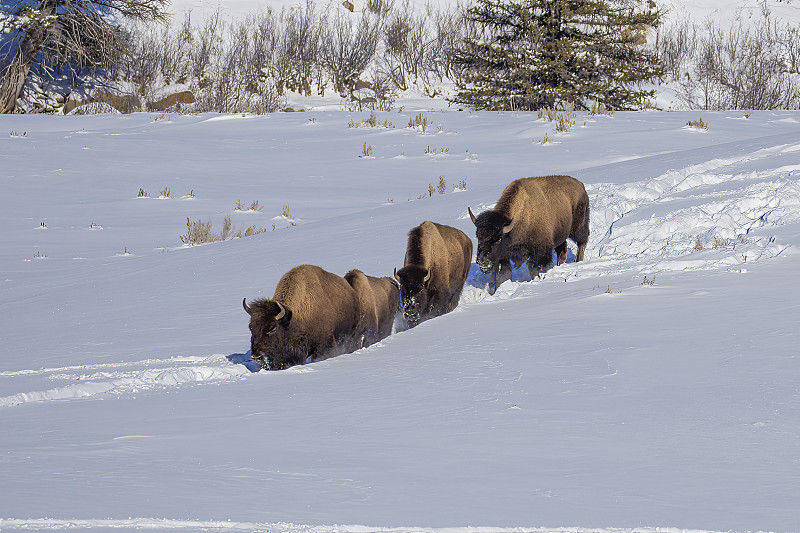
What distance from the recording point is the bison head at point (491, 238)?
26.9ft

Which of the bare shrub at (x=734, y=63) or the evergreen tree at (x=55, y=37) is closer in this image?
the evergreen tree at (x=55, y=37)

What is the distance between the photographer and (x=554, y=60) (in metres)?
26.0

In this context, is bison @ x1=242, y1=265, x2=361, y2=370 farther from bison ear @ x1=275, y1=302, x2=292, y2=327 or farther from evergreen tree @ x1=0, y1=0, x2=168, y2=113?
evergreen tree @ x1=0, y1=0, x2=168, y2=113

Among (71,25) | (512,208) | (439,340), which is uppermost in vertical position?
(71,25)

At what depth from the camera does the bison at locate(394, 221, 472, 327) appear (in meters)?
7.02

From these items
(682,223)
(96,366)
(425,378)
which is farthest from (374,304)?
(682,223)

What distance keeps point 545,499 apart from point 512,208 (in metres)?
5.88

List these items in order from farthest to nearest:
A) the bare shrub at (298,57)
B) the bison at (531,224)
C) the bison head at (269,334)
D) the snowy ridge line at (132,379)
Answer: the bare shrub at (298,57) → the bison at (531,224) → the bison head at (269,334) → the snowy ridge line at (132,379)

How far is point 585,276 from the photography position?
8250mm

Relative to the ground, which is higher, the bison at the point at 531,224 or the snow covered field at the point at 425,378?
the bison at the point at 531,224

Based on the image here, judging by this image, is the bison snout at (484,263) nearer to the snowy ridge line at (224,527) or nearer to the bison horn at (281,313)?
the bison horn at (281,313)

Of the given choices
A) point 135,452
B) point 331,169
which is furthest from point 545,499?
point 331,169

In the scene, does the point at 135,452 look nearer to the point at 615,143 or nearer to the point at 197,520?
the point at 197,520

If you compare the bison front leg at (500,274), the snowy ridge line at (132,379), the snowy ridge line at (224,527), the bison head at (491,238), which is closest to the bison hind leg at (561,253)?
the bison front leg at (500,274)
